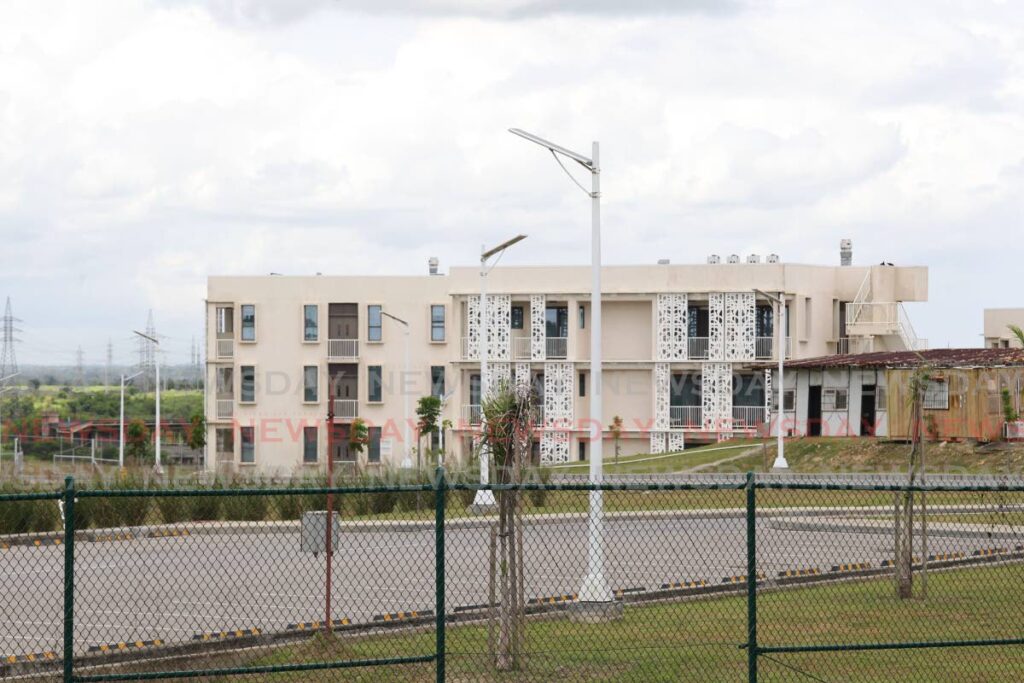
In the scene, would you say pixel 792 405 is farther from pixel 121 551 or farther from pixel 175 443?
pixel 175 443

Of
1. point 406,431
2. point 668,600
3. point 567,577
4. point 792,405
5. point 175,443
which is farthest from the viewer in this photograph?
point 175,443

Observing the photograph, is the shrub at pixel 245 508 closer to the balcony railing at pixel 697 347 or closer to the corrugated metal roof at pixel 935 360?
the corrugated metal roof at pixel 935 360

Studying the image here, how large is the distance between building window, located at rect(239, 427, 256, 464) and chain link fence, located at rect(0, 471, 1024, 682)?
38694 mm

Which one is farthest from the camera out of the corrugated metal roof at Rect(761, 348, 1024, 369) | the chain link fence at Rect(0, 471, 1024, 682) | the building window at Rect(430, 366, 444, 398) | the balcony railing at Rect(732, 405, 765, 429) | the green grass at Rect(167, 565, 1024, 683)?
the building window at Rect(430, 366, 444, 398)

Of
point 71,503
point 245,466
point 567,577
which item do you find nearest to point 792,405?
point 245,466

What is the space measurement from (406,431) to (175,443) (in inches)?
909

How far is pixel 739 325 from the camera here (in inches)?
2415

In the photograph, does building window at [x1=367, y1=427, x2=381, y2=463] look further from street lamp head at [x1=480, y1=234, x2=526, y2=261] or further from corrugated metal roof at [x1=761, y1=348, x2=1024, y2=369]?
street lamp head at [x1=480, y1=234, x2=526, y2=261]

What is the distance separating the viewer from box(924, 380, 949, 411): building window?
144ft

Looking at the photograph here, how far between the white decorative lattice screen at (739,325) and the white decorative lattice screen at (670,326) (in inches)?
72.7

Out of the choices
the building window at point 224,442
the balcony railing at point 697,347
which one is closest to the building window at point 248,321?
the building window at point 224,442

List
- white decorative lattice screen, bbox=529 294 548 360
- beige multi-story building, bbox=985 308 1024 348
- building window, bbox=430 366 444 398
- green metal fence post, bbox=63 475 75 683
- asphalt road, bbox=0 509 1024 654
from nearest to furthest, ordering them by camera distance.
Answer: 1. green metal fence post, bbox=63 475 75 683
2. asphalt road, bbox=0 509 1024 654
3. white decorative lattice screen, bbox=529 294 548 360
4. building window, bbox=430 366 444 398
5. beige multi-story building, bbox=985 308 1024 348

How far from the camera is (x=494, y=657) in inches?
522

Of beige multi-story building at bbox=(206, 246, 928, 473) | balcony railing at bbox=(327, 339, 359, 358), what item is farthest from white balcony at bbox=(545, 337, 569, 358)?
balcony railing at bbox=(327, 339, 359, 358)
